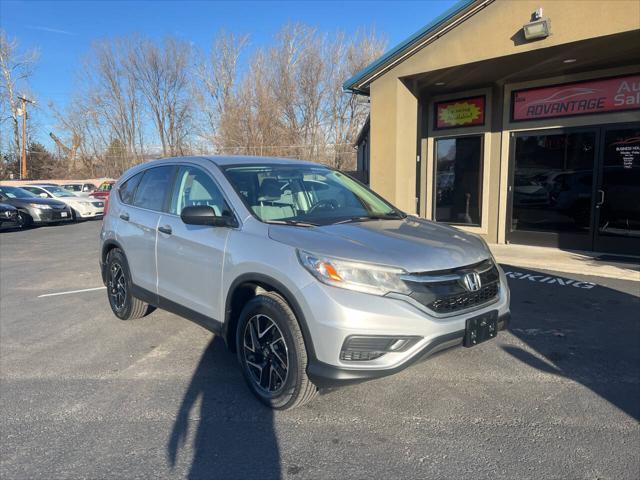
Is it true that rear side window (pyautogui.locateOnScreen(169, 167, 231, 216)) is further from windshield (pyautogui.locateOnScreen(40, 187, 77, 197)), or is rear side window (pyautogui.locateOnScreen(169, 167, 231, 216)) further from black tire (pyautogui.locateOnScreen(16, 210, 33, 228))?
windshield (pyautogui.locateOnScreen(40, 187, 77, 197))

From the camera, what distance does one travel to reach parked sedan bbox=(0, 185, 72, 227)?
16109 millimetres

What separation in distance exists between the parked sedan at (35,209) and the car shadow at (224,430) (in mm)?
15177

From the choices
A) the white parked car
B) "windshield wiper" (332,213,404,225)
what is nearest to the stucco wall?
"windshield wiper" (332,213,404,225)

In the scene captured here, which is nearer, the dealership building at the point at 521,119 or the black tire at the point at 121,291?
the black tire at the point at 121,291

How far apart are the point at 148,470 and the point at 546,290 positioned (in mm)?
5741

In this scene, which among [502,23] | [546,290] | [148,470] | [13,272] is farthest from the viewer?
[13,272]

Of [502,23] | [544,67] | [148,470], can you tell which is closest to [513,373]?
Result: [148,470]

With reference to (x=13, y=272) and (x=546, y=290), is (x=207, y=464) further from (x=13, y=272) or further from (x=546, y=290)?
(x=13, y=272)

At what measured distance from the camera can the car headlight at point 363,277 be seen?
2848 millimetres

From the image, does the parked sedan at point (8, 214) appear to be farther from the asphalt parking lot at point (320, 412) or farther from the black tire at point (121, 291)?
the black tire at point (121, 291)

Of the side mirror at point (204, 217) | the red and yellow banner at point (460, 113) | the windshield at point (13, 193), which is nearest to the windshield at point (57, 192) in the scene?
the windshield at point (13, 193)

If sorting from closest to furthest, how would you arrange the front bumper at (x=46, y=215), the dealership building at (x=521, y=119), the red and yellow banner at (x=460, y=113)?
1. the dealership building at (x=521, y=119)
2. the red and yellow banner at (x=460, y=113)
3. the front bumper at (x=46, y=215)

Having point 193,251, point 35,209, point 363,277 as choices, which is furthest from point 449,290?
point 35,209

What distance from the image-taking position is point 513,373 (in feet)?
12.8
